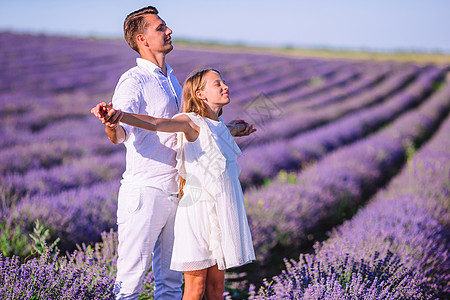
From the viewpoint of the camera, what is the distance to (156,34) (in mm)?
1668

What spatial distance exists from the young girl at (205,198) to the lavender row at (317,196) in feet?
5.16

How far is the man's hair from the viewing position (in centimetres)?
168

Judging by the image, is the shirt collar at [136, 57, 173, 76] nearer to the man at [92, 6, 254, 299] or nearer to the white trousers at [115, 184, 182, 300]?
the man at [92, 6, 254, 299]

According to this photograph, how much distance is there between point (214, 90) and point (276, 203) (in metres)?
2.19

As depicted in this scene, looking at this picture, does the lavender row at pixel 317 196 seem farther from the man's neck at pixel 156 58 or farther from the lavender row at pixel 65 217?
the man's neck at pixel 156 58

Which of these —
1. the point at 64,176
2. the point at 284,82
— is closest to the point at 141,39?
the point at 64,176

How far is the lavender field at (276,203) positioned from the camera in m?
1.80

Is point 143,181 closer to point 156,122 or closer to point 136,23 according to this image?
point 156,122

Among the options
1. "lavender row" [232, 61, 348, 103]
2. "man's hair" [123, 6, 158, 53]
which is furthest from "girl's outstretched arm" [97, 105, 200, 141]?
"lavender row" [232, 61, 348, 103]

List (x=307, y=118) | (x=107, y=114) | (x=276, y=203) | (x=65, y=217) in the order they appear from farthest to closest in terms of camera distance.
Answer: (x=307, y=118) < (x=276, y=203) < (x=65, y=217) < (x=107, y=114)

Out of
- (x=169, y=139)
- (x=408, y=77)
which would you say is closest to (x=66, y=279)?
(x=169, y=139)

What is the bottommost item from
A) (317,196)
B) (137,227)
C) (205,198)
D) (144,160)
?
(317,196)

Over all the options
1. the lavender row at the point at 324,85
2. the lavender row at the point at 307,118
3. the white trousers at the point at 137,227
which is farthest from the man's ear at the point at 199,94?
the lavender row at the point at 324,85

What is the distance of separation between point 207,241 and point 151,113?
0.62m
